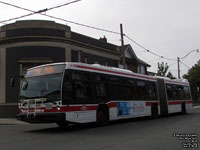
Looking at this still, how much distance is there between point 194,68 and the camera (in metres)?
66.8

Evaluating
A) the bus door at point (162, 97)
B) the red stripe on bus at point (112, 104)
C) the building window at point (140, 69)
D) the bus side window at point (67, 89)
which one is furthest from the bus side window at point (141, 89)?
the building window at point (140, 69)

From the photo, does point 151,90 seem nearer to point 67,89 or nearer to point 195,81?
point 67,89

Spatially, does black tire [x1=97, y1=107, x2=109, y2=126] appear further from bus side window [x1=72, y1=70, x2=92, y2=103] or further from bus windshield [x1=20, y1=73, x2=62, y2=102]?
bus windshield [x1=20, y1=73, x2=62, y2=102]

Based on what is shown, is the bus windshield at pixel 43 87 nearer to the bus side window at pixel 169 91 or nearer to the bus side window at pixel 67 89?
the bus side window at pixel 67 89

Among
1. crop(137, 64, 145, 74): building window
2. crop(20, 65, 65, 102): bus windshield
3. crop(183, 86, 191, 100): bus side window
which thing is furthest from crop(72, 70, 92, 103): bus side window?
crop(137, 64, 145, 74): building window

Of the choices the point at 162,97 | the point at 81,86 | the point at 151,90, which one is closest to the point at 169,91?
the point at 162,97

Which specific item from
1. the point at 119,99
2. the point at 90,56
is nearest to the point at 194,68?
the point at 90,56

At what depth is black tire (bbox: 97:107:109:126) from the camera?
13.6 meters

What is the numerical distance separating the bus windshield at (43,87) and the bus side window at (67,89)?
21 cm

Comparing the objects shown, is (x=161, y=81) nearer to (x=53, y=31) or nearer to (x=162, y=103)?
(x=162, y=103)

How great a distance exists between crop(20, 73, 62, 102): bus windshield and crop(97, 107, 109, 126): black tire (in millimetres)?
2853

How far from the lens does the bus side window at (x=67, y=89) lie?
1152 cm

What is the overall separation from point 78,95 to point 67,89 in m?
0.79

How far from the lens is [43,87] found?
469 inches
